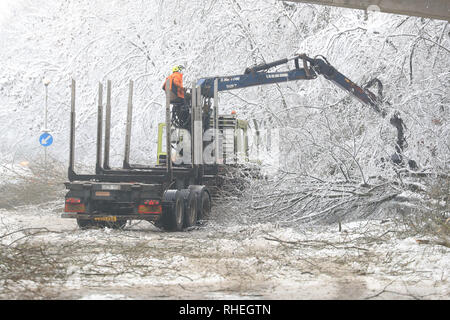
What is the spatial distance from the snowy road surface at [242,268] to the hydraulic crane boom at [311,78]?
10.6 ft

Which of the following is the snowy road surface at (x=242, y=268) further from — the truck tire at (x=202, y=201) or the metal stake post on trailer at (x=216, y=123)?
the metal stake post on trailer at (x=216, y=123)

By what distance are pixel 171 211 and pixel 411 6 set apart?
19.8ft

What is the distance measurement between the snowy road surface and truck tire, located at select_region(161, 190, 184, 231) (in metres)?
1.72

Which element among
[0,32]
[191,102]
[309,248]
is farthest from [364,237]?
[0,32]

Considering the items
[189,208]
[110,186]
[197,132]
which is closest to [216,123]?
[197,132]

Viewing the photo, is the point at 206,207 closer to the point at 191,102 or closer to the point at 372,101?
the point at 191,102

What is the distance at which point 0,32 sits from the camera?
3169 cm

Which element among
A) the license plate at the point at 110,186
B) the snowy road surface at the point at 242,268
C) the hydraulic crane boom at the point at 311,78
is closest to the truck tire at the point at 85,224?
the license plate at the point at 110,186

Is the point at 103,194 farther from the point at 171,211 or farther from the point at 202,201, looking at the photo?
the point at 202,201

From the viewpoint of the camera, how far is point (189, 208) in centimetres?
1334
